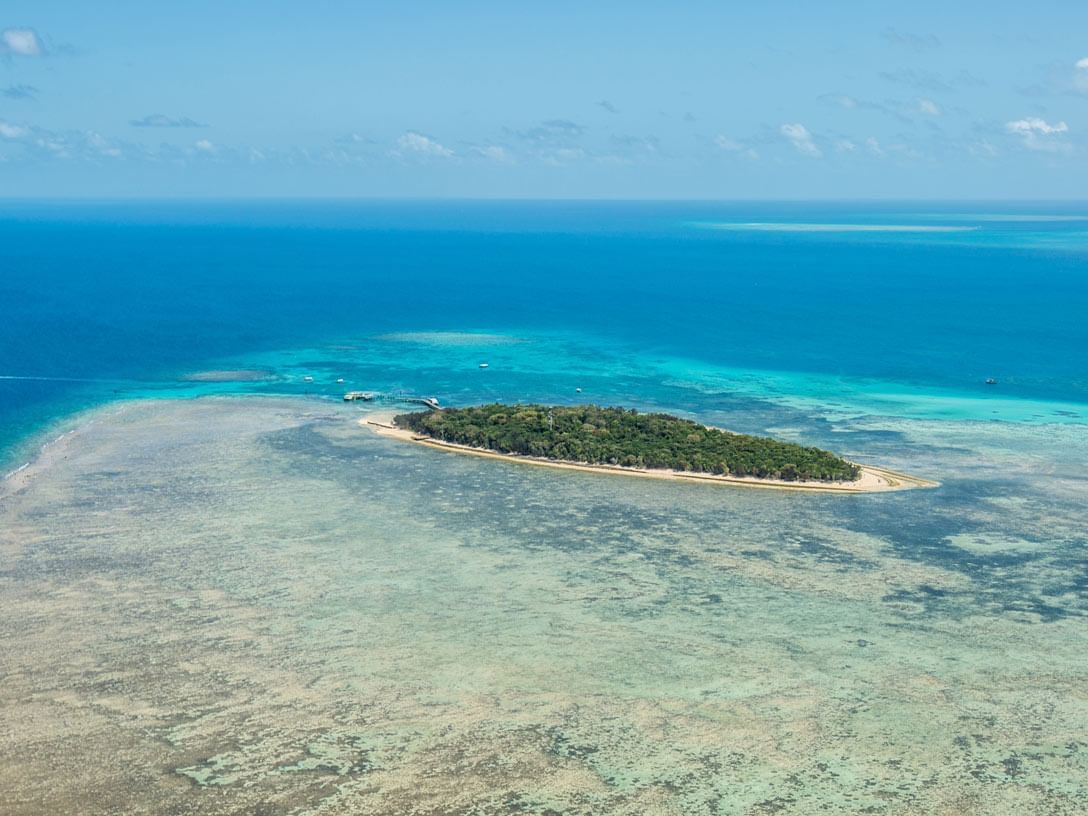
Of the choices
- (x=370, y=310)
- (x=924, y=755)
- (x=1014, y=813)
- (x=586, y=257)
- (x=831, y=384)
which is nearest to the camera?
(x=1014, y=813)

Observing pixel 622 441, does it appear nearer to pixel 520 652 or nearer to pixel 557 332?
pixel 520 652

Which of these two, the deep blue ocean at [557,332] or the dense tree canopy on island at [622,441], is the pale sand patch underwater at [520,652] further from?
the deep blue ocean at [557,332]

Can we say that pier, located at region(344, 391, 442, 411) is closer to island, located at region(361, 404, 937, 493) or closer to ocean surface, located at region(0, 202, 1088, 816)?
ocean surface, located at region(0, 202, 1088, 816)

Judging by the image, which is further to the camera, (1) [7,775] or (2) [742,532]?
(2) [742,532]

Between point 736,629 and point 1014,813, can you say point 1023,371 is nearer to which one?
point 736,629

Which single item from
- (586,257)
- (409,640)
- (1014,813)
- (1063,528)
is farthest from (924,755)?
(586,257)

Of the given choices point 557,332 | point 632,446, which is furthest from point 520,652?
point 557,332
